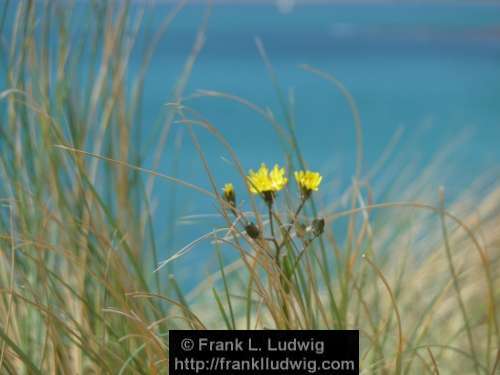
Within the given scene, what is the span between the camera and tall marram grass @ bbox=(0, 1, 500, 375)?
0.62 meters

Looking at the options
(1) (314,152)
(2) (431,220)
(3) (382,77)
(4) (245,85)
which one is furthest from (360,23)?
(2) (431,220)

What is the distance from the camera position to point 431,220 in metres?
1.29

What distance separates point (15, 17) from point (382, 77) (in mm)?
4393

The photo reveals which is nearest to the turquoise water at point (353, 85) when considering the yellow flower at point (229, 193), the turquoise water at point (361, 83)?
the turquoise water at point (361, 83)

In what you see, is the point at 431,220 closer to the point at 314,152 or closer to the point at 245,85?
the point at 314,152

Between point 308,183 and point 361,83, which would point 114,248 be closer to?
point 308,183

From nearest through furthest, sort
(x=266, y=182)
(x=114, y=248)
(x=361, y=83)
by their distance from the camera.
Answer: (x=266, y=182) < (x=114, y=248) < (x=361, y=83)

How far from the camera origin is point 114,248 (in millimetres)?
706

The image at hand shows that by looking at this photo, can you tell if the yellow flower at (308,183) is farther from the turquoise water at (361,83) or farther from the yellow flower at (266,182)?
the turquoise water at (361,83)

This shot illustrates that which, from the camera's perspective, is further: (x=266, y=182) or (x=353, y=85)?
(x=353, y=85)

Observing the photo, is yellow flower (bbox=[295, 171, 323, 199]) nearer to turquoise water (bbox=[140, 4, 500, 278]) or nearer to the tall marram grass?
the tall marram grass

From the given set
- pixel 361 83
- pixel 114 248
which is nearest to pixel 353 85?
pixel 361 83
